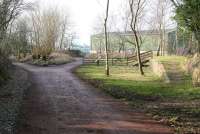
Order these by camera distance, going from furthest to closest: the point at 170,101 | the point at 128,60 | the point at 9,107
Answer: the point at 128,60, the point at 170,101, the point at 9,107

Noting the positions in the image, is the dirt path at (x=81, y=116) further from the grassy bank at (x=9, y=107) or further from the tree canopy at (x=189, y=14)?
the tree canopy at (x=189, y=14)

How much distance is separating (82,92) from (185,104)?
20.2 feet

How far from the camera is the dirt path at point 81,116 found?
→ 11.0 metres

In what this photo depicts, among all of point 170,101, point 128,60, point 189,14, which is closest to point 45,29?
point 128,60

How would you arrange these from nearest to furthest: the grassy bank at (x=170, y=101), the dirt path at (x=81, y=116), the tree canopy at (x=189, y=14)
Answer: the dirt path at (x=81, y=116) < the grassy bank at (x=170, y=101) < the tree canopy at (x=189, y=14)

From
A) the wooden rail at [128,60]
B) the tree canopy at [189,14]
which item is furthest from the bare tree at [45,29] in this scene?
the tree canopy at [189,14]

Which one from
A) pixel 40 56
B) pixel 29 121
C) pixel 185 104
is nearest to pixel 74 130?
pixel 29 121

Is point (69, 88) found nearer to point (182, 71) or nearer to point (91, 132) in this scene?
point (182, 71)

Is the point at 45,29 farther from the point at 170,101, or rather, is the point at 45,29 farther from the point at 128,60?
the point at 170,101

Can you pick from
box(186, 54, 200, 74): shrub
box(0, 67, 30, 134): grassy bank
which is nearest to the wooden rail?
box(186, 54, 200, 74): shrub

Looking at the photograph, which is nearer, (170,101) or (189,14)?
(170,101)

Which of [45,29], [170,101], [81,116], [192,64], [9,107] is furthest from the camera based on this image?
[45,29]

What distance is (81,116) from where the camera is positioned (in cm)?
1315

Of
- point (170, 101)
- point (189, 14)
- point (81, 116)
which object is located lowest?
point (170, 101)
